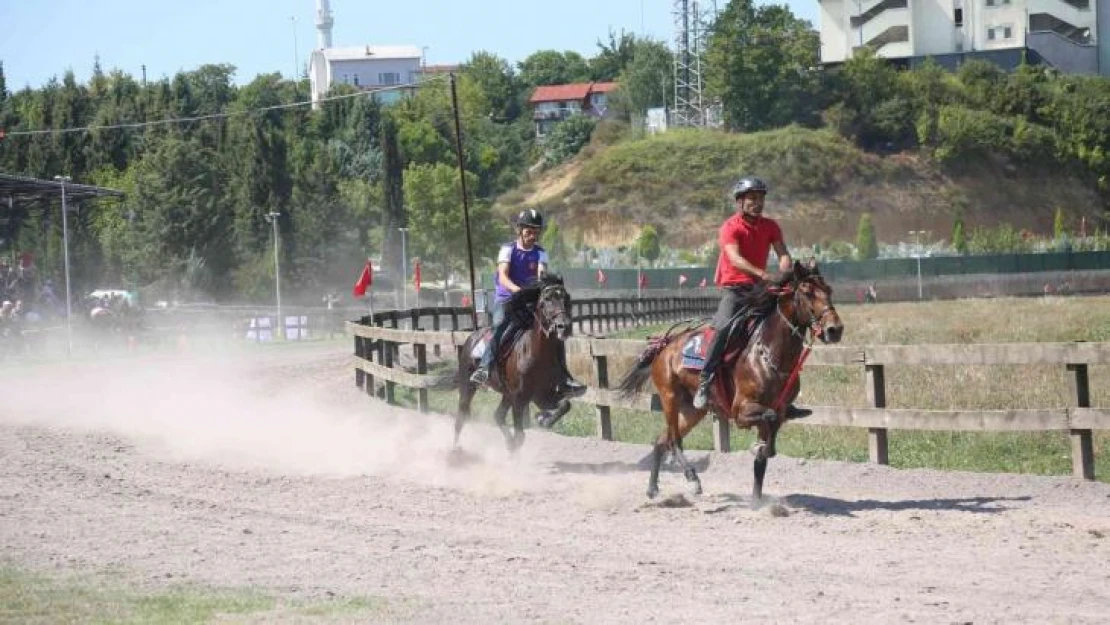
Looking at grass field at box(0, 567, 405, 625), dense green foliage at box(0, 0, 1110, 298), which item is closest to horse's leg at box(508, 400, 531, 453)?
grass field at box(0, 567, 405, 625)

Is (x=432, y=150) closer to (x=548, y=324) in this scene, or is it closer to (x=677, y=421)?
(x=548, y=324)

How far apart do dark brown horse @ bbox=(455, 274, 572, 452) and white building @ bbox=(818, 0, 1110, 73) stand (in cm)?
12186

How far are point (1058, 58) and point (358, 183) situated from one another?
62.8 m

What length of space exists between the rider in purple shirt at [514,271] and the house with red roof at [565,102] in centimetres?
15525

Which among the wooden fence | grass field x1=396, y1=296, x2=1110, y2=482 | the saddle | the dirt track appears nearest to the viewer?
the dirt track

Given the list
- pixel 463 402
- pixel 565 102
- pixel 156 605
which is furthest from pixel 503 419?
pixel 565 102

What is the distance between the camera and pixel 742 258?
44.8ft

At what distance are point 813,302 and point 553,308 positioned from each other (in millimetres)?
3957

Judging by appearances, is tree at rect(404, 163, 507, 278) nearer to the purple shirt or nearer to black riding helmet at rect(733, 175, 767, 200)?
the purple shirt

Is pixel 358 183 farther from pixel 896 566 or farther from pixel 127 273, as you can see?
pixel 896 566

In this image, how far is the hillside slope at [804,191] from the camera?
12169cm

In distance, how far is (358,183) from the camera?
120875 millimetres

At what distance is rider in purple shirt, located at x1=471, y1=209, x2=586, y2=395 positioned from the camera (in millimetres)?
17234

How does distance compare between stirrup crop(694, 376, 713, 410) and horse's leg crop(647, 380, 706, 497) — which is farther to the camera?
horse's leg crop(647, 380, 706, 497)
